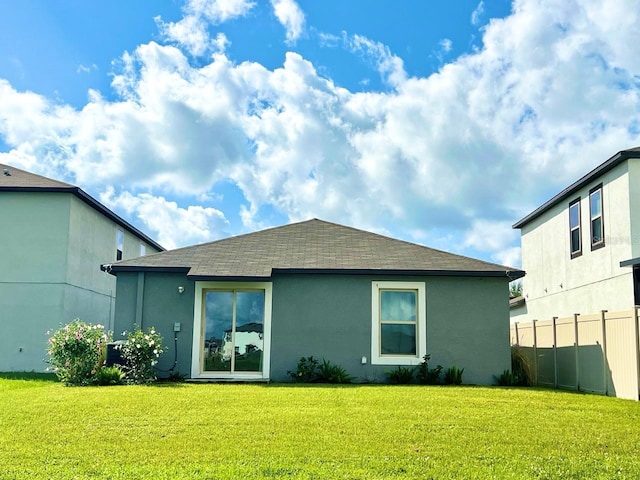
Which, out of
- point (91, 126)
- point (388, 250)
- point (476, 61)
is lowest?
point (388, 250)

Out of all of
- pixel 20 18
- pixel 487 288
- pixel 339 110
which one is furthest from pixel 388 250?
pixel 20 18

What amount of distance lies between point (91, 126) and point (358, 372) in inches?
415

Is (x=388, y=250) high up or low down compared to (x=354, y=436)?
up

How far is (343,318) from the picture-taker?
16219 mm

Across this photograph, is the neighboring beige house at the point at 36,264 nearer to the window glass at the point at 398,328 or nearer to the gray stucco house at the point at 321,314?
the gray stucco house at the point at 321,314

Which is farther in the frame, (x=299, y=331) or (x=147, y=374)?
(x=299, y=331)

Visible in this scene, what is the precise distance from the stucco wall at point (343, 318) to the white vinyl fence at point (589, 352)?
1508 millimetres

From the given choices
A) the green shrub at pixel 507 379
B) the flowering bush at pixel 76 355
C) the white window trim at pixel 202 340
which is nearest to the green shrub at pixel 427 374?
the green shrub at pixel 507 379

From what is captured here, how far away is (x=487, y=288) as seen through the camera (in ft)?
53.6

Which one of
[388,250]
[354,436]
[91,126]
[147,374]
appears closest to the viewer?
[354,436]

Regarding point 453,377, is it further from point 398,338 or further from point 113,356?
point 113,356

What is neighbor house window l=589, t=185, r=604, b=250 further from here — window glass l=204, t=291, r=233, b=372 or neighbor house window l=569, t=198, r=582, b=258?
window glass l=204, t=291, r=233, b=372

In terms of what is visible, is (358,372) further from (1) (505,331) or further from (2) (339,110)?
(2) (339,110)

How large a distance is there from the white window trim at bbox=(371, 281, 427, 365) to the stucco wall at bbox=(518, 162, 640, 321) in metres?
5.67
